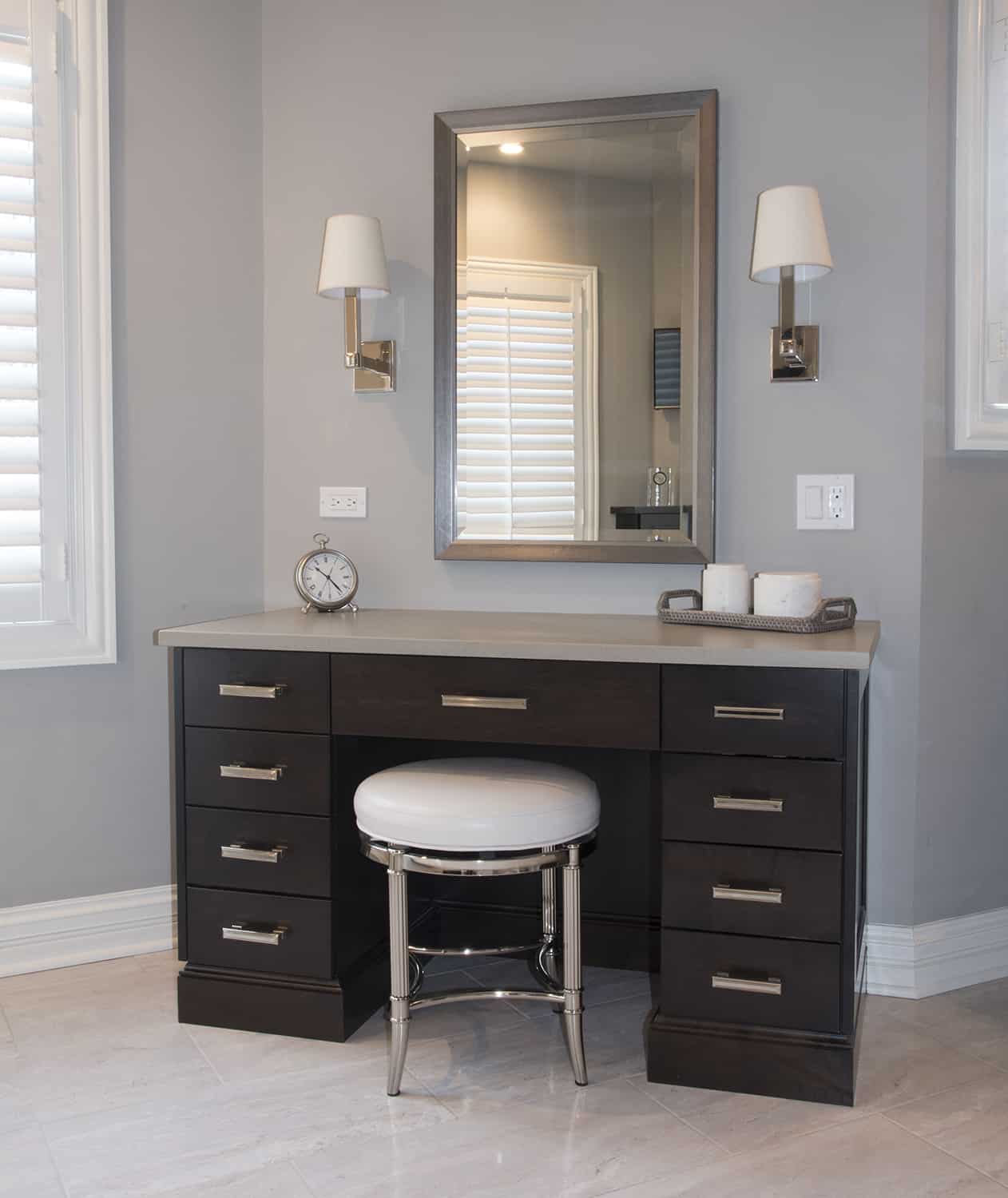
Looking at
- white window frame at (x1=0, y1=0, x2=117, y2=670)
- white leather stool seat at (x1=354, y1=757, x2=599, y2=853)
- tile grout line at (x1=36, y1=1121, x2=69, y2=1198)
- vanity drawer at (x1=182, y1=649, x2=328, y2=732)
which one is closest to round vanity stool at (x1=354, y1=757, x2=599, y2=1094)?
white leather stool seat at (x1=354, y1=757, x2=599, y2=853)

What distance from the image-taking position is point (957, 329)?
2344 millimetres

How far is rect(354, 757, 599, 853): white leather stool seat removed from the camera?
6.11 feet

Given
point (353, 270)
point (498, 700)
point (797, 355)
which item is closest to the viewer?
point (498, 700)

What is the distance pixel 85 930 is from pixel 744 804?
1565mm

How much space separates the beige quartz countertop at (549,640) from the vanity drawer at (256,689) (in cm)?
3

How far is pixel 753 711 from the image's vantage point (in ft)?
6.23

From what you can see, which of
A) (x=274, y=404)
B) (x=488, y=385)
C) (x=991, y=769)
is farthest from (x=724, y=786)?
(x=274, y=404)

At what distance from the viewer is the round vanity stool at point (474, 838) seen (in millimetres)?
1869

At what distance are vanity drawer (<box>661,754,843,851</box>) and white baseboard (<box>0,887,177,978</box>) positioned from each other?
1343mm

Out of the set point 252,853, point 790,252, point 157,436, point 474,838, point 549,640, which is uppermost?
point 790,252

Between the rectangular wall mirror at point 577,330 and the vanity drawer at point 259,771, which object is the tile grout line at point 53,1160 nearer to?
the vanity drawer at point 259,771

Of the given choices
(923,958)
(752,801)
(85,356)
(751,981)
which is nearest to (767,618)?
(752,801)

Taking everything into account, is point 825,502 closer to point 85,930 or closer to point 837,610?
point 837,610

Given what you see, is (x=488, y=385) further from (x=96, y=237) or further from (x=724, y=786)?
(x=724, y=786)
